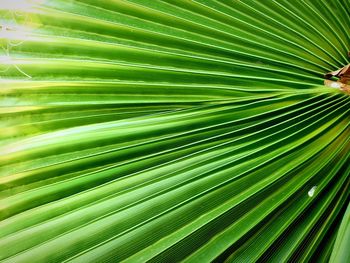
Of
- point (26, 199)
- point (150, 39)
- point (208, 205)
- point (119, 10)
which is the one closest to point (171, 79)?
point (150, 39)

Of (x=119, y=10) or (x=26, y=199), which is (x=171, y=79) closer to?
(x=119, y=10)

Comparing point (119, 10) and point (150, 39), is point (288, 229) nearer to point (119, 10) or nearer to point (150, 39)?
point (150, 39)

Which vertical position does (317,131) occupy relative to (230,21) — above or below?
below

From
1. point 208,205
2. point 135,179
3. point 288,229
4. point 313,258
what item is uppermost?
point 135,179

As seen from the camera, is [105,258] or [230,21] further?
[230,21]

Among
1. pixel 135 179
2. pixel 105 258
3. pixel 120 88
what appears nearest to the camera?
pixel 105 258

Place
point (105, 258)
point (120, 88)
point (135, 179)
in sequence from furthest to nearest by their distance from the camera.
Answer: point (120, 88) → point (135, 179) → point (105, 258)
